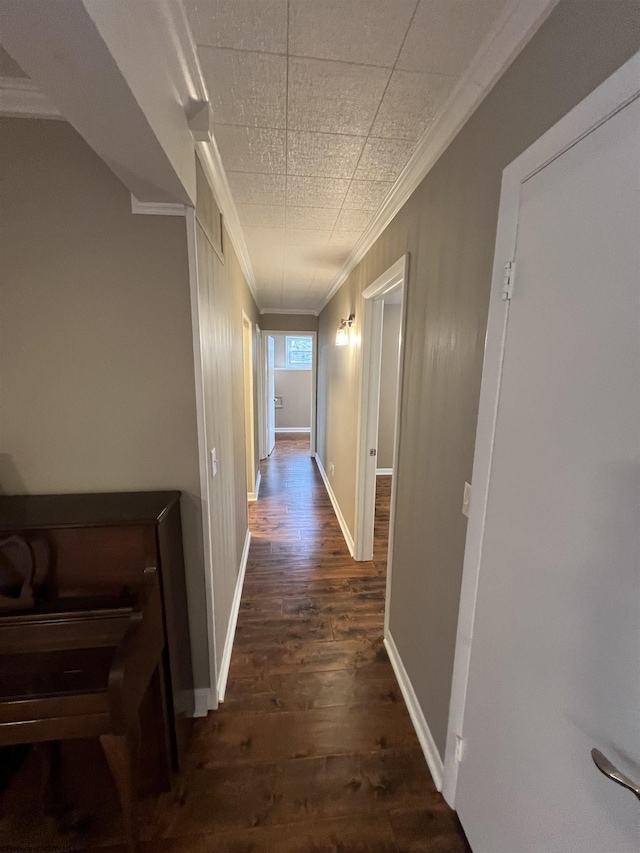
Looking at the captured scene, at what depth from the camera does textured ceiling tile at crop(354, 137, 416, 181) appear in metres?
1.29

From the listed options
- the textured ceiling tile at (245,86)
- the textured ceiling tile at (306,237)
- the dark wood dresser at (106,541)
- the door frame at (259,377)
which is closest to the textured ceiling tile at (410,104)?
the textured ceiling tile at (245,86)

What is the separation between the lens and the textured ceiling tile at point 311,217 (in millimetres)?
1885

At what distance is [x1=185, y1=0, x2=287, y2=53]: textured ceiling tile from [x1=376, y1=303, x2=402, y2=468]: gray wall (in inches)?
149

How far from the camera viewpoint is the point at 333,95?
1.06m

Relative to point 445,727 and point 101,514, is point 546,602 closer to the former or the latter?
point 445,727

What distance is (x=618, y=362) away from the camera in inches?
23.9

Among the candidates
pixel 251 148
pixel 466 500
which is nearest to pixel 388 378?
pixel 251 148

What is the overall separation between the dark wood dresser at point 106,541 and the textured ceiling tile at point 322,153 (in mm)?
1465

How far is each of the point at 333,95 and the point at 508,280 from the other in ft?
2.71

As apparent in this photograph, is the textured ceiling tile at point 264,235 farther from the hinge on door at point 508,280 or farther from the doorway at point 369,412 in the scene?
the hinge on door at point 508,280

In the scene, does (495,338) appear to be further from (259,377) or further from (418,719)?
(259,377)

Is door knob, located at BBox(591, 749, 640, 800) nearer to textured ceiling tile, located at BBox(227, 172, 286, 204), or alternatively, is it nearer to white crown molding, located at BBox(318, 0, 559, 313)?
white crown molding, located at BBox(318, 0, 559, 313)

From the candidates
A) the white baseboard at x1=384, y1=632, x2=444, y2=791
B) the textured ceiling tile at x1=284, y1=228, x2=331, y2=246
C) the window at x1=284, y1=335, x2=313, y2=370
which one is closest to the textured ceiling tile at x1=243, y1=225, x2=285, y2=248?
the textured ceiling tile at x1=284, y1=228, x2=331, y2=246

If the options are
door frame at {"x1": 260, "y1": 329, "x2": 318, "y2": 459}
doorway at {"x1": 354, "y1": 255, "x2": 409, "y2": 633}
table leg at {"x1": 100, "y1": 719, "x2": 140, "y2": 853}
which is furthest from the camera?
door frame at {"x1": 260, "y1": 329, "x2": 318, "y2": 459}
